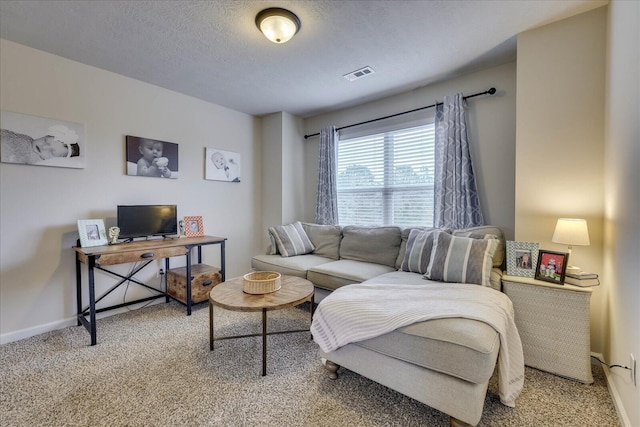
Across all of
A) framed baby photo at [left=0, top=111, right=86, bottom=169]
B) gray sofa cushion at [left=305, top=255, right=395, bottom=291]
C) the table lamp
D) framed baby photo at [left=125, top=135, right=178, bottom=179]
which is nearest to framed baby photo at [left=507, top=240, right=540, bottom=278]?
the table lamp

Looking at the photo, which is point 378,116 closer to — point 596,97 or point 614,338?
point 596,97

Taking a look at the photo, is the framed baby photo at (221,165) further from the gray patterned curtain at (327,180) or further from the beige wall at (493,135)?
the beige wall at (493,135)

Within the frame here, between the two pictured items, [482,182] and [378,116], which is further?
[378,116]

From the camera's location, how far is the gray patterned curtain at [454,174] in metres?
2.70

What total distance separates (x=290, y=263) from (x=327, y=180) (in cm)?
138

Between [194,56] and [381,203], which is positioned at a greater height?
[194,56]

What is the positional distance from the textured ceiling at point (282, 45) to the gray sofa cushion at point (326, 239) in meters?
1.73

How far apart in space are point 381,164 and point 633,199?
2.40 metres

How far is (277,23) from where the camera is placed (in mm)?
1899

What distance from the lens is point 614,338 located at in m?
1.67

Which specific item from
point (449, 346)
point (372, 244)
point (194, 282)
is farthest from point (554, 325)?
point (194, 282)

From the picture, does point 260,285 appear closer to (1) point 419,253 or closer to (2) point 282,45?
(1) point 419,253

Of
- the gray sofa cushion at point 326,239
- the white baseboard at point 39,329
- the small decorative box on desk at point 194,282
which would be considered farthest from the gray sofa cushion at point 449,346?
the white baseboard at point 39,329

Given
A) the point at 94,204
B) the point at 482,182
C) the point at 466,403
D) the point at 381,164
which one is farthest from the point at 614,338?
the point at 94,204
